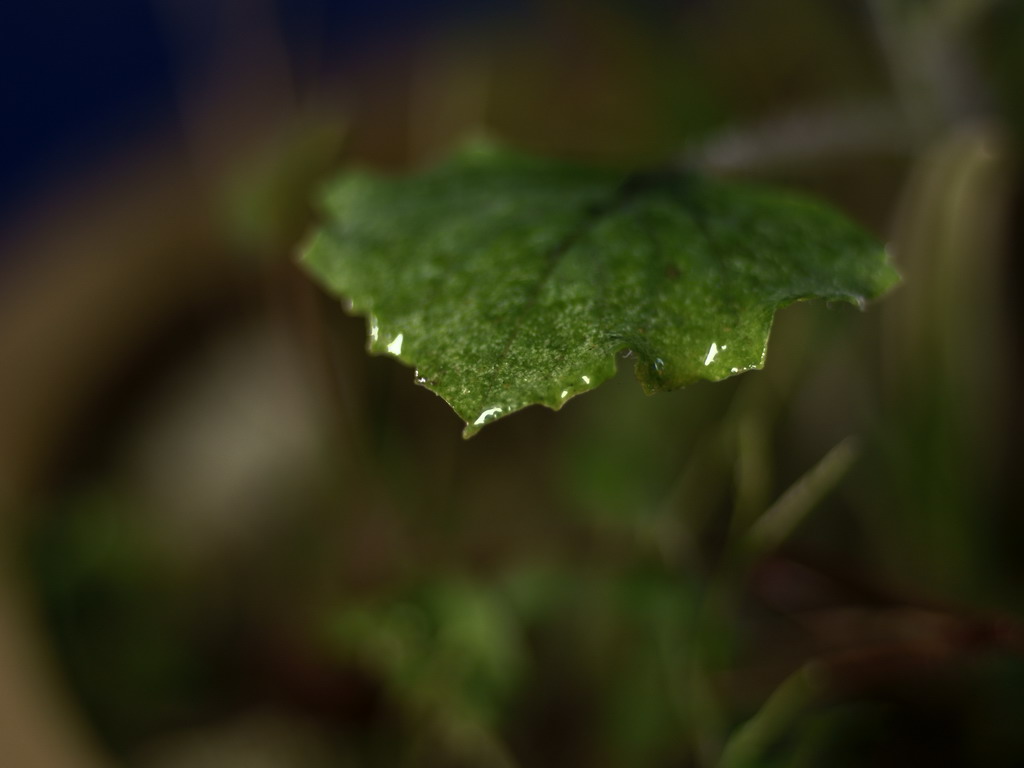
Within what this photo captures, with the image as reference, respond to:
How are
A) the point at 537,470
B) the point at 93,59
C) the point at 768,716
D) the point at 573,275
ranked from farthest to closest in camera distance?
1. the point at 93,59
2. the point at 537,470
3. the point at 768,716
4. the point at 573,275

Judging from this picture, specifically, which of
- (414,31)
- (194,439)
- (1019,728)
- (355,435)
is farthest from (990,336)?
(414,31)

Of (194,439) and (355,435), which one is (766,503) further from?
(194,439)

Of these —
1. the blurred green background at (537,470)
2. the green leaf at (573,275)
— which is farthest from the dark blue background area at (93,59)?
the green leaf at (573,275)

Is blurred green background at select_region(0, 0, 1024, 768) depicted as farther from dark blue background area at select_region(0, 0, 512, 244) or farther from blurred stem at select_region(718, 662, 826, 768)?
dark blue background area at select_region(0, 0, 512, 244)

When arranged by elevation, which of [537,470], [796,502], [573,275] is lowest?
[537,470]

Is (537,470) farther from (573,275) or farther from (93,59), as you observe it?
(93,59)

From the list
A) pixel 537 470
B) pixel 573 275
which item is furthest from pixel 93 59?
pixel 573 275

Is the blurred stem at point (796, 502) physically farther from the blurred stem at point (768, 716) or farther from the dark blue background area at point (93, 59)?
the dark blue background area at point (93, 59)
